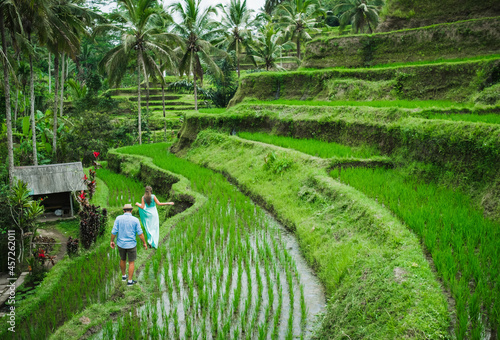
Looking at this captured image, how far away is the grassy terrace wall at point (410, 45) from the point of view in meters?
12.1

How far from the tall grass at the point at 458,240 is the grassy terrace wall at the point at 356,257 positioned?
15 centimetres

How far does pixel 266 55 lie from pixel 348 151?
691 inches

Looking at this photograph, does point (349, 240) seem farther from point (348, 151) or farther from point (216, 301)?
point (348, 151)

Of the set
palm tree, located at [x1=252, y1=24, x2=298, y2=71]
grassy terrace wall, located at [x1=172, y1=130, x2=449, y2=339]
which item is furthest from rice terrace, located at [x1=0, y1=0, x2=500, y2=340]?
palm tree, located at [x1=252, y1=24, x2=298, y2=71]

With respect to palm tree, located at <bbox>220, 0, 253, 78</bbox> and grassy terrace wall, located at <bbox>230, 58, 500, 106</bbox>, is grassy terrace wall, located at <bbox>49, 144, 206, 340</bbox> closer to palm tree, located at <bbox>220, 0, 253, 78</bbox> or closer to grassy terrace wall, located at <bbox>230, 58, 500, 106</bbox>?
grassy terrace wall, located at <bbox>230, 58, 500, 106</bbox>

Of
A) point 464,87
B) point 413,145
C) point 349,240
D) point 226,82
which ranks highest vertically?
point 226,82

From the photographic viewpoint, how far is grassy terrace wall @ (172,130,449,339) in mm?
3328

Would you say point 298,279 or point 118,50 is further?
point 118,50

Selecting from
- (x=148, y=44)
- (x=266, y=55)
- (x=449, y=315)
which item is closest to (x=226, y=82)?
(x=266, y=55)

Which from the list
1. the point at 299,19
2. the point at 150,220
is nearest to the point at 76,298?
the point at 150,220

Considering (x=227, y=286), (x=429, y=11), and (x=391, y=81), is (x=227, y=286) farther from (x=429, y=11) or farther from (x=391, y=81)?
(x=429, y=11)

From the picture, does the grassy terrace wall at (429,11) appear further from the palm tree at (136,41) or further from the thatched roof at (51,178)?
the thatched roof at (51,178)

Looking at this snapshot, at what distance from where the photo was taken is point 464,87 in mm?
10203

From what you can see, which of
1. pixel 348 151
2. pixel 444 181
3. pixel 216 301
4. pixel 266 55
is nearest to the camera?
pixel 216 301
